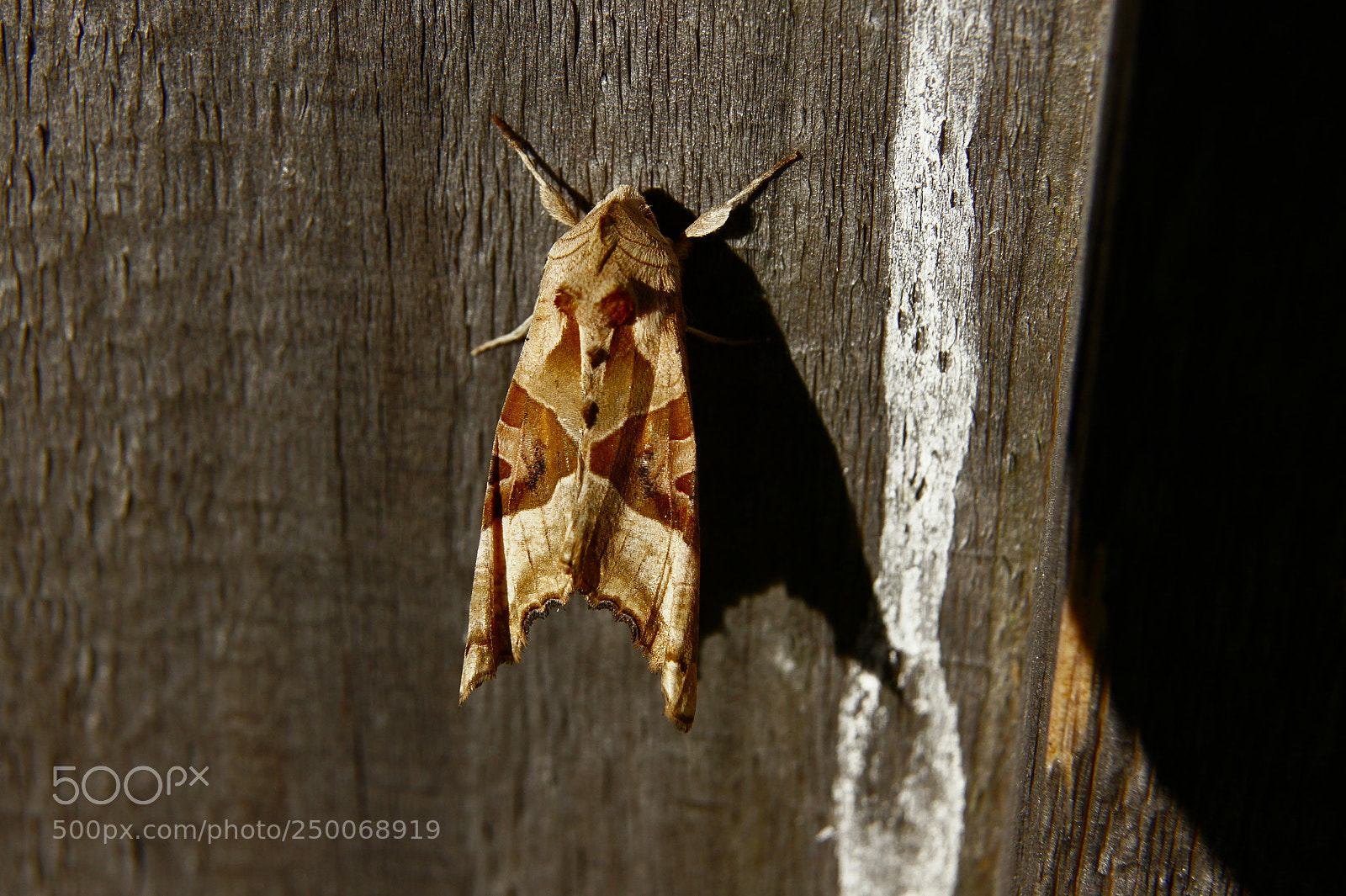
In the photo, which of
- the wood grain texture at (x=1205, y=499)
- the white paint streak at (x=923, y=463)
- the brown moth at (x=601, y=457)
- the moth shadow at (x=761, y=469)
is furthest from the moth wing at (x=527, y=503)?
the wood grain texture at (x=1205, y=499)

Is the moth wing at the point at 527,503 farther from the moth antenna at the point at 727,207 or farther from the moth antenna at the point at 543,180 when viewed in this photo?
the moth antenna at the point at 727,207

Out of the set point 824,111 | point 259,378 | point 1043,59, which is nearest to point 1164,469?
point 1043,59

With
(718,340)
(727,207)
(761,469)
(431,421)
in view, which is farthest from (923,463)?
(431,421)

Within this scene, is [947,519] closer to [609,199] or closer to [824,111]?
[824,111]

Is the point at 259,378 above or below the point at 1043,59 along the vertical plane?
below

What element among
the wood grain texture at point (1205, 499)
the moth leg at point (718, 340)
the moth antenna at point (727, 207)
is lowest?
the wood grain texture at point (1205, 499)

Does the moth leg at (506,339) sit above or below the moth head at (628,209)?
below

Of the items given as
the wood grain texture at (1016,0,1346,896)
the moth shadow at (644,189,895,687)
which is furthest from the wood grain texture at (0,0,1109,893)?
the wood grain texture at (1016,0,1346,896)
